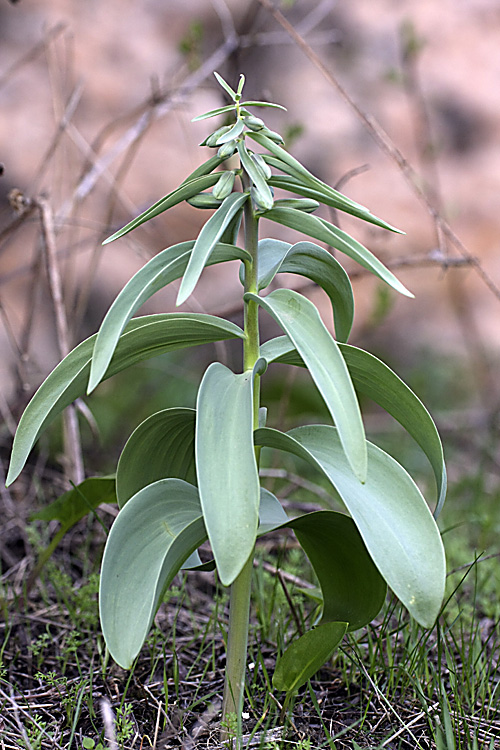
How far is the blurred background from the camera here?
2.48m

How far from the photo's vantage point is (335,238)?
0.61 m

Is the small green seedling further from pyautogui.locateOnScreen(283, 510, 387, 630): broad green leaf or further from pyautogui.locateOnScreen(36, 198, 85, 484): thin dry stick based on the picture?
pyautogui.locateOnScreen(36, 198, 85, 484): thin dry stick

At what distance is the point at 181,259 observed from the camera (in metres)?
0.64

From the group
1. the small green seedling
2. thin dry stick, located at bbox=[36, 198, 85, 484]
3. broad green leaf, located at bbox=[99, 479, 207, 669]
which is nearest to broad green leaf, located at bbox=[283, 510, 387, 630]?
the small green seedling

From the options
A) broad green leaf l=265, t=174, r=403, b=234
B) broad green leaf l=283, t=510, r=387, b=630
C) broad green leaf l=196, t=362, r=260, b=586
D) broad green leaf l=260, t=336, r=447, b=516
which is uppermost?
broad green leaf l=265, t=174, r=403, b=234

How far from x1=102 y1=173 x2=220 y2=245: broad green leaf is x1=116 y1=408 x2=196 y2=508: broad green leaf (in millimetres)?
192

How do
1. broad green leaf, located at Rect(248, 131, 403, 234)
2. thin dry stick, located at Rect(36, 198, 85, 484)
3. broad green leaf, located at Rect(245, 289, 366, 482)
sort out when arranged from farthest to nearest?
thin dry stick, located at Rect(36, 198, 85, 484)
broad green leaf, located at Rect(248, 131, 403, 234)
broad green leaf, located at Rect(245, 289, 366, 482)

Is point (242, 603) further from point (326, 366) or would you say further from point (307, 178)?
point (307, 178)

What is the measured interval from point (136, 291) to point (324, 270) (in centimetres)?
21

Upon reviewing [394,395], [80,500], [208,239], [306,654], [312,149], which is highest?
[312,149]

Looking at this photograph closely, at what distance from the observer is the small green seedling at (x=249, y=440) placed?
21.9 inches

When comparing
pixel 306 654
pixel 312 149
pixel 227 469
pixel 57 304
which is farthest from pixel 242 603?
pixel 312 149

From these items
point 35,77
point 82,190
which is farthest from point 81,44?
point 82,190

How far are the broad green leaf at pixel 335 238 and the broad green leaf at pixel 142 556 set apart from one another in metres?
0.28
